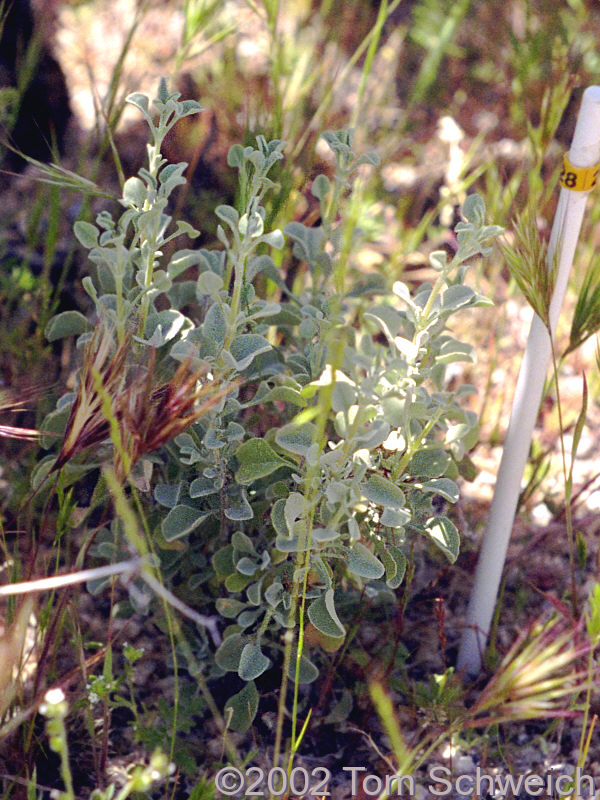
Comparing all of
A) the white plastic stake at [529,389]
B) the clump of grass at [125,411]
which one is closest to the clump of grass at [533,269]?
the white plastic stake at [529,389]

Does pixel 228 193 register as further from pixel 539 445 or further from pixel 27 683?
pixel 27 683

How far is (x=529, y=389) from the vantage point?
1.24 metres

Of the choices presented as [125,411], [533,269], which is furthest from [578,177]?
[125,411]

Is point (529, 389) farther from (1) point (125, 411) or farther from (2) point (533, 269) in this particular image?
(1) point (125, 411)

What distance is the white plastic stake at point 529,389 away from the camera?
111 centimetres

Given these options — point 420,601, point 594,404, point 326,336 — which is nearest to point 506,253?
point 326,336

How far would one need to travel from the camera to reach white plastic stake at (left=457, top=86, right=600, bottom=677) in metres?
1.11

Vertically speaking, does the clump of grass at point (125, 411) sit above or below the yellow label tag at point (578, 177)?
below

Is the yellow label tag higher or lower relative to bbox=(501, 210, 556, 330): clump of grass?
higher

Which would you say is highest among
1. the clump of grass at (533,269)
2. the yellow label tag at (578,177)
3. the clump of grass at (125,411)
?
the yellow label tag at (578,177)

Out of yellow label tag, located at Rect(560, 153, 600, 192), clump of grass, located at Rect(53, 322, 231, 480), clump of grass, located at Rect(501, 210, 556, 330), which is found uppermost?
yellow label tag, located at Rect(560, 153, 600, 192)

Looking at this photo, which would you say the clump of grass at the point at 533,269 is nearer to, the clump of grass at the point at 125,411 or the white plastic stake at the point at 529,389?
the white plastic stake at the point at 529,389

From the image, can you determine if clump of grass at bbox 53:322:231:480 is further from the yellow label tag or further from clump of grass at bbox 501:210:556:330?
the yellow label tag

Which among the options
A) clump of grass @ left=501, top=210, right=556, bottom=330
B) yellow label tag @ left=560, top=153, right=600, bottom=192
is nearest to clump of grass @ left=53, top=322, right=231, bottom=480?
clump of grass @ left=501, top=210, right=556, bottom=330
